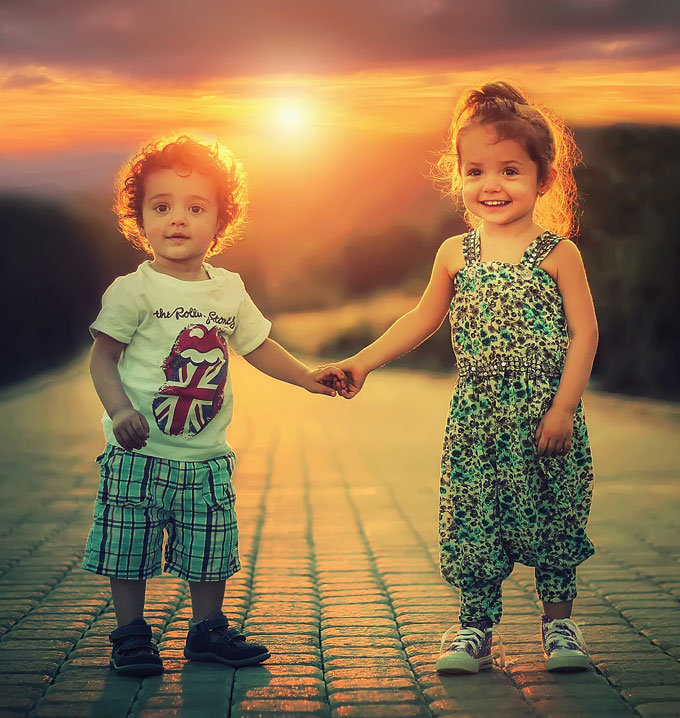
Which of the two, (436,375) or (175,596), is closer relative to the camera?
(175,596)

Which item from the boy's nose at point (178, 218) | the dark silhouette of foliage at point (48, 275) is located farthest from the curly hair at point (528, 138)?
the dark silhouette of foliage at point (48, 275)

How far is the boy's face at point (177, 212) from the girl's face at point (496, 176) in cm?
78

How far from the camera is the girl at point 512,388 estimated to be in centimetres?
331

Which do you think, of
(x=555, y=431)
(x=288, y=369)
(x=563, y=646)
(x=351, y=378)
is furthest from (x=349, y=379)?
(x=563, y=646)

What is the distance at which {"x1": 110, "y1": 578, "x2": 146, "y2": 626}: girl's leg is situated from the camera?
340 centimetres

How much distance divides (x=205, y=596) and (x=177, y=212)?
1173 mm

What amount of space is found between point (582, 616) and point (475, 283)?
4.48 ft

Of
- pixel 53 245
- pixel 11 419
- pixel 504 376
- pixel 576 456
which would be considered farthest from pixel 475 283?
pixel 53 245

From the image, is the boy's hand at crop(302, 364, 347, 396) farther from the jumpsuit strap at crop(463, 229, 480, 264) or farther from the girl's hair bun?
the girl's hair bun

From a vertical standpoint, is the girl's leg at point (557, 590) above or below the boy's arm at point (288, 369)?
below

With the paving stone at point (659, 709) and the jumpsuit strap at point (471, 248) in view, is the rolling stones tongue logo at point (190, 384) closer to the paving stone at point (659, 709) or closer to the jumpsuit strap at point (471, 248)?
the jumpsuit strap at point (471, 248)

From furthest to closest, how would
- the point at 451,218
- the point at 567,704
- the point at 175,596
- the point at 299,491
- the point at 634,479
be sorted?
the point at 451,218, the point at 634,479, the point at 299,491, the point at 175,596, the point at 567,704

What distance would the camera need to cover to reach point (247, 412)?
12828mm

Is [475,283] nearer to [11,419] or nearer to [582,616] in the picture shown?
[582,616]
